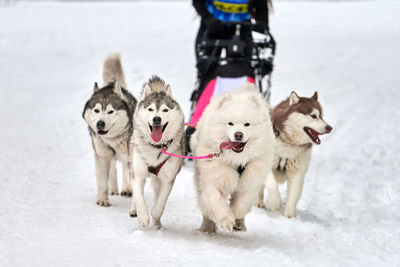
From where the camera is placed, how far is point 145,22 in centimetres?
1841

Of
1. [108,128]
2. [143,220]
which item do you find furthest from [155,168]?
[108,128]

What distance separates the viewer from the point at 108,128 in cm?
398

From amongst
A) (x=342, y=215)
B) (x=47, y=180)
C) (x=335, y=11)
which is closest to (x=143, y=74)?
(x=47, y=180)

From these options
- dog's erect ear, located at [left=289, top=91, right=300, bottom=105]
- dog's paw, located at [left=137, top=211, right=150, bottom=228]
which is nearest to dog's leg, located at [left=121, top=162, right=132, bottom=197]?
dog's paw, located at [left=137, top=211, right=150, bottom=228]

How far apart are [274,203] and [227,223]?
1485 mm

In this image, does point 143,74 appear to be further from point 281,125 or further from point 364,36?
point 364,36

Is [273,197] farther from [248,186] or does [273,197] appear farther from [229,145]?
[229,145]

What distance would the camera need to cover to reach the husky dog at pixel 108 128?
4004mm

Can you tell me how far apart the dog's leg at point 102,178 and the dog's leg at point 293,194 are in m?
1.78

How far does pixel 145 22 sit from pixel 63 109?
A: 1073 centimetres

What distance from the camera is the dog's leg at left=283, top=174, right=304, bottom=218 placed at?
14.5 ft

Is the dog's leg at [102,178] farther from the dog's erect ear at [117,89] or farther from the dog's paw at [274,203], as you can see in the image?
the dog's paw at [274,203]

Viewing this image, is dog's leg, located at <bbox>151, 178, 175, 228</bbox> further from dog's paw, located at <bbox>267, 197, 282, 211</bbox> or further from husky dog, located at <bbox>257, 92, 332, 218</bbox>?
dog's paw, located at <bbox>267, 197, 282, 211</bbox>

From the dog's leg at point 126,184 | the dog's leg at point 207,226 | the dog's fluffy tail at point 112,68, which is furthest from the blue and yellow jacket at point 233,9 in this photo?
the dog's leg at point 207,226
